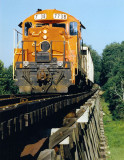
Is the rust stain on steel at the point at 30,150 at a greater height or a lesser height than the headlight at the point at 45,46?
lesser

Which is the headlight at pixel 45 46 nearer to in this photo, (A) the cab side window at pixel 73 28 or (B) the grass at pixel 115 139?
(A) the cab side window at pixel 73 28

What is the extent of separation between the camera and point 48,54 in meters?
11.9

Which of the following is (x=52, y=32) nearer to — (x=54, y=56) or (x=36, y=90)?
(x=54, y=56)

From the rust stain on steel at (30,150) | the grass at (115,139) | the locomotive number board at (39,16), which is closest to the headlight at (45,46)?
the locomotive number board at (39,16)

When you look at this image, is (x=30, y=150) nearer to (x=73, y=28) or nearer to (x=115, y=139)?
(x=73, y=28)

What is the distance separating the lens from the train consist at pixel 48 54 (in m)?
11.0

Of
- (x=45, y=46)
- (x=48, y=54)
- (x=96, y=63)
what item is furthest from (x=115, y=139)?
(x=96, y=63)

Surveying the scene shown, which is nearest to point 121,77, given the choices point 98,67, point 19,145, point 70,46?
point 70,46

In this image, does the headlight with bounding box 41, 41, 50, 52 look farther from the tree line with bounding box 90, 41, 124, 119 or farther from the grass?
the tree line with bounding box 90, 41, 124, 119

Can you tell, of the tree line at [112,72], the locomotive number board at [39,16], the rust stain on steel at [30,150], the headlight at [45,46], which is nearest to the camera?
the rust stain on steel at [30,150]

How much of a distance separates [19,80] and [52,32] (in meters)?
2.94

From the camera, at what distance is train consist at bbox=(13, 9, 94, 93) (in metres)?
11.0

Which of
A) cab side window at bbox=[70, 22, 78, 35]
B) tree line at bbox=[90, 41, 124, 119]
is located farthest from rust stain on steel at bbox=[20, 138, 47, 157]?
tree line at bbox=[90, 41, 124, 119]

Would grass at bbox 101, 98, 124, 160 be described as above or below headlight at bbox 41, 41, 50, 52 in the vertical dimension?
below
